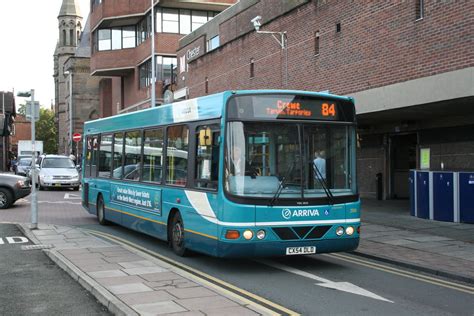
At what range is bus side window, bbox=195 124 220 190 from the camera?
8.39 m

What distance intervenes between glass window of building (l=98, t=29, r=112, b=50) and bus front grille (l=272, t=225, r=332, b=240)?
4203 centimetres

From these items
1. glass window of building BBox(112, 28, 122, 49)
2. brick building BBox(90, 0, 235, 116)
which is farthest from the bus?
glass window of building BBox(112, 28, 122, 49)

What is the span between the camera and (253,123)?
27.1 ft

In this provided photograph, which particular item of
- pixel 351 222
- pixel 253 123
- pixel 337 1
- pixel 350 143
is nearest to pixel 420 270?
pixel 351 222

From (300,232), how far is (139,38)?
39921mm

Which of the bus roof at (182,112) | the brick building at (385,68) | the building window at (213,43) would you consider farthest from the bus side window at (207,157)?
the building window at (213,43)

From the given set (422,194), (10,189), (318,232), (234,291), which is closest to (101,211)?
(10,189)

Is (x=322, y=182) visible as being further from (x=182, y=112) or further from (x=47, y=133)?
(x=47, y=133)

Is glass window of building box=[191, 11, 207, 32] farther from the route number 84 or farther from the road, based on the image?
the route number 84

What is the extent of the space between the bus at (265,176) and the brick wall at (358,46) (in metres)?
5.93

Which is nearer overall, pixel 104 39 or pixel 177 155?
pixel 177 155

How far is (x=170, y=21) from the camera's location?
1656 inches

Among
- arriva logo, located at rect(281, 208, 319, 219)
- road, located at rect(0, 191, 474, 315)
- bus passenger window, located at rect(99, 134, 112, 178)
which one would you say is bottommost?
road, located at rect(0, 191, 474, 315)

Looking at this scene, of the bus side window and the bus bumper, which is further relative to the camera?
the bus side window
